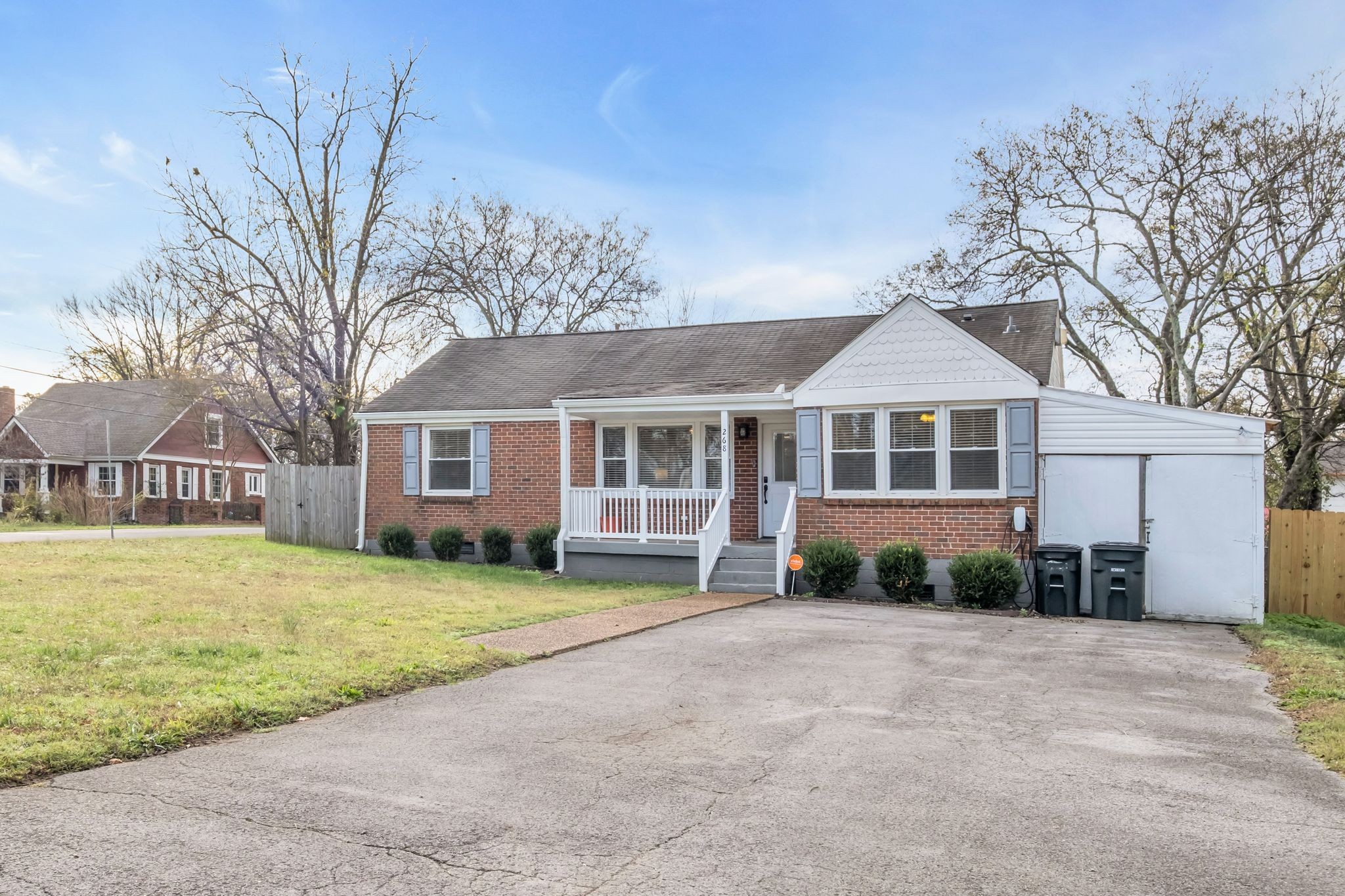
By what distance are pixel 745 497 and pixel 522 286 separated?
23.1 metres

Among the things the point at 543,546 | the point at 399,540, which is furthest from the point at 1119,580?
the point at 399,540

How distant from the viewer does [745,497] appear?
57.2 feet

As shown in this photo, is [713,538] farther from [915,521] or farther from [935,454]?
[935,454]

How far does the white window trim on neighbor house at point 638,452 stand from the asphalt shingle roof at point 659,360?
2.54 feet

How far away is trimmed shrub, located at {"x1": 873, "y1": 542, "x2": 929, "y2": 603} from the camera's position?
48.1ft

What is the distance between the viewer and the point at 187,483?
4297 centimetres

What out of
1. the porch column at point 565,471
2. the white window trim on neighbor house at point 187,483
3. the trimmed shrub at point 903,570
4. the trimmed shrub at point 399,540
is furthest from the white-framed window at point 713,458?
the white window trim on neighbor house at point 187,483

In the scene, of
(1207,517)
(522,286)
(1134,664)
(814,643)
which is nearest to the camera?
(1134,664)

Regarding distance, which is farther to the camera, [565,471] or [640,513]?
[565,471]

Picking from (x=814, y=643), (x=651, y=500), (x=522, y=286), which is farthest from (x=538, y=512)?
(x=522, y=286)

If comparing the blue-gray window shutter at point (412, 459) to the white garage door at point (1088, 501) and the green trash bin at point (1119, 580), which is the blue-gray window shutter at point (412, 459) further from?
the green trash bin at point (1119, 580)

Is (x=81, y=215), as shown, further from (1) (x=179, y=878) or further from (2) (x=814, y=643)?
(1) (x=179, y=878)

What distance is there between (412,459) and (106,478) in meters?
27.3

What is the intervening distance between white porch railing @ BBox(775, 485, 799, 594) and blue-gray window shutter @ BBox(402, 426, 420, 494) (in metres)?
8.00
